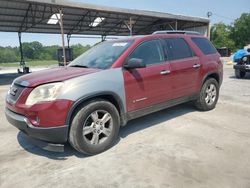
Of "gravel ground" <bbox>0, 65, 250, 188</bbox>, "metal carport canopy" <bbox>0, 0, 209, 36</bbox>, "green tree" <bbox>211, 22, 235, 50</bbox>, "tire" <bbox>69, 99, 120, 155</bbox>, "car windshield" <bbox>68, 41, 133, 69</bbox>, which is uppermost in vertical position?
"green tree" <bbox>211, 22, 235, 50</bbox>

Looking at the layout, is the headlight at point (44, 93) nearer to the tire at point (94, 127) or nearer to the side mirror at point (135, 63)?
the tire at point (94, 127)

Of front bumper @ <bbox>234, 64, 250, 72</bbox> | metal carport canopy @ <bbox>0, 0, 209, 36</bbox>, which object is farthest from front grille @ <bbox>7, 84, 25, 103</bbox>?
front bumper @ <bbox>234, 64, 250, 72</bbox>

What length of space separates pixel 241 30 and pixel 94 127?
90706 millimetres

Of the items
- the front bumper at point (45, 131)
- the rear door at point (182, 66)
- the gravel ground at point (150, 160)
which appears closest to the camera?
the gravel ground at point (150, 160)

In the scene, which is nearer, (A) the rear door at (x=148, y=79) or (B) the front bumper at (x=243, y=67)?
(A) the rear door at (x=148, y=79)

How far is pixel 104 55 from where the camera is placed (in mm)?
4395

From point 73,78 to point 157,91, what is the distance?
1.72 meters

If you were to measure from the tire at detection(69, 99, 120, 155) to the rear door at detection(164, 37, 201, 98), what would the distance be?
1626mm

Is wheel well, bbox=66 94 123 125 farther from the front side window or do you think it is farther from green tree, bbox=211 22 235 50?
green tree, bbox=211 22 235 50

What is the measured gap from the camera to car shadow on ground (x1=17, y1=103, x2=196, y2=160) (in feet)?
12.5

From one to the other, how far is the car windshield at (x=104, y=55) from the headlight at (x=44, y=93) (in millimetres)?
947

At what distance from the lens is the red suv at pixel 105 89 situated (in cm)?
332

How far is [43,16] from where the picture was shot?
18.4 m

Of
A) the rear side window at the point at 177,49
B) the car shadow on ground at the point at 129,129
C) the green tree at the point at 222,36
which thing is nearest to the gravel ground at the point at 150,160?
the car shadow on ground at the point at 129,129
